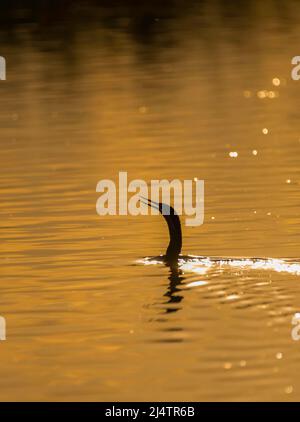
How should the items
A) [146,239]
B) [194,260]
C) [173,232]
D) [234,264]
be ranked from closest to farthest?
[234,264] → [173,232] → [194,260] → [146,239]

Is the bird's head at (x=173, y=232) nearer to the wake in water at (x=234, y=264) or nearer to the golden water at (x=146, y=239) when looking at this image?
the wake in water at (x=234, y=264)

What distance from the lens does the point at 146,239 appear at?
21.7 meters

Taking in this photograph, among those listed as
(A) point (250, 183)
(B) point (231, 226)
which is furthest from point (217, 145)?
(B) point (231, 226)

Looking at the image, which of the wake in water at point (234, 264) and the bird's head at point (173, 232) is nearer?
the wake in water at point (234, 264)

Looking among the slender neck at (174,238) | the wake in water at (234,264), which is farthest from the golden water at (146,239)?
the slender neck at (174,238)

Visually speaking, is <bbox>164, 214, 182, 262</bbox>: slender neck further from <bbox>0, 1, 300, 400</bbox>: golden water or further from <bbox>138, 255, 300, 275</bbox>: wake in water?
<bbox>0, 1, 300, 400</bbox>: golden water

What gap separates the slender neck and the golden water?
246 mm

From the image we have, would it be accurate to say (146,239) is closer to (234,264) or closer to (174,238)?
(174,238)

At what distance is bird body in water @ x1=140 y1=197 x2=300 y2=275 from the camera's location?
1888 centimetres

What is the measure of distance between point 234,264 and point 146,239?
286 centimetres

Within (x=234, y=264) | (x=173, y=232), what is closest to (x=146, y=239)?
(x=173, y=232)

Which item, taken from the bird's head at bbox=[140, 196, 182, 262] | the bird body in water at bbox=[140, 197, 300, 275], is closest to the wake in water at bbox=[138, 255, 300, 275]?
the bird body in water at bbox=[140, 197, 300, 275]

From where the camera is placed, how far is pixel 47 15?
251ft

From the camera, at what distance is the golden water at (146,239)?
1509 centimetres
